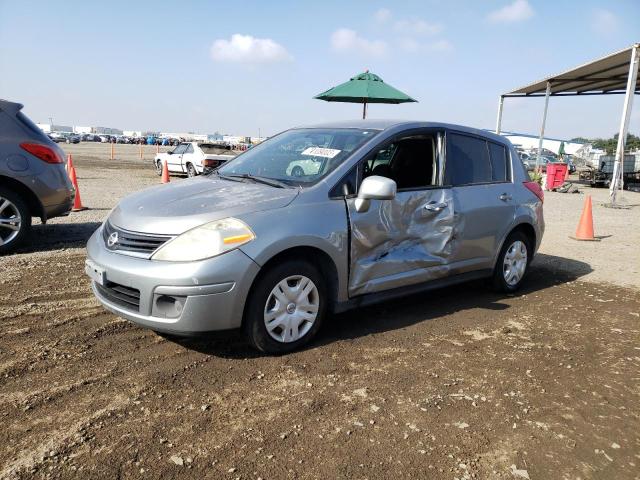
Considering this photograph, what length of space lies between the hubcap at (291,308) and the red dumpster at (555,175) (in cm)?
1892

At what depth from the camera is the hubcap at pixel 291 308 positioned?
351 cm

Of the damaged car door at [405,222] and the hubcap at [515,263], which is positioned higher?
the damaged car door at [405,222]

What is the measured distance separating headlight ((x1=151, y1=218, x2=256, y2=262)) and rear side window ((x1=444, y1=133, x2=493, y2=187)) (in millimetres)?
2212

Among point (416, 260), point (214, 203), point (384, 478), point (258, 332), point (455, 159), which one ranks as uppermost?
point (455, 159)

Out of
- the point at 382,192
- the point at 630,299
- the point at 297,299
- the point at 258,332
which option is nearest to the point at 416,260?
the point at 382,192

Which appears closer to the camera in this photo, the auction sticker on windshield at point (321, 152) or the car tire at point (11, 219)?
the auction sticker on windshield at point (321, 152)

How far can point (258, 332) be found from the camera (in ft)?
11.3

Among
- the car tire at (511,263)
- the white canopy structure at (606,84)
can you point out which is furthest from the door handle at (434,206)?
the white canopy structure at (606,84)

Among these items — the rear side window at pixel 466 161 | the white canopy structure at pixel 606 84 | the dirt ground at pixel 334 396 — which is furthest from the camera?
the white canopy structure at pixel 606 84

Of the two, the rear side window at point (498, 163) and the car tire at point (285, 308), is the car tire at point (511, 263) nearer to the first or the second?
the rear side window at point (498, 163)

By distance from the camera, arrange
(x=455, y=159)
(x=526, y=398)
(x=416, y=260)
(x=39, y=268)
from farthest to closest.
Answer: (x=39, y=268)
(x=455, y=159)
(x=416, y=260)
(x=526, y=398)

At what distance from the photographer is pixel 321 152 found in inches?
167

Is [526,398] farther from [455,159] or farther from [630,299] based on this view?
[630,299]

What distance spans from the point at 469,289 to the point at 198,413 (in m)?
3.71
